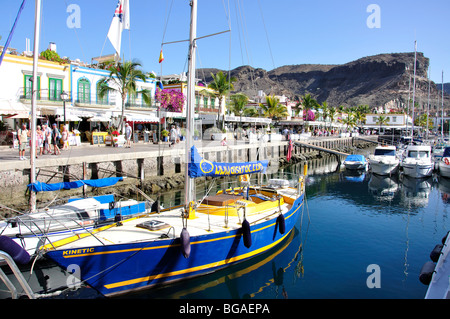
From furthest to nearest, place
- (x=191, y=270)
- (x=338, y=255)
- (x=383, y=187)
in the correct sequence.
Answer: (x=383, y=187) < (x=338, y=255) < (x=191, y=270)

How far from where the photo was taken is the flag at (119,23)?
479 inches

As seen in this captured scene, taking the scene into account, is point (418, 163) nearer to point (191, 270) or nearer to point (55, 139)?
point (191, 270)

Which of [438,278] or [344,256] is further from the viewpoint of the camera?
[344,256]

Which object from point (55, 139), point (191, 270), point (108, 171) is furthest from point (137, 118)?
point (191, 270)

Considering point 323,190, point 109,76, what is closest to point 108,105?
point 109,76

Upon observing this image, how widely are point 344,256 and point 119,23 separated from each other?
12650mm

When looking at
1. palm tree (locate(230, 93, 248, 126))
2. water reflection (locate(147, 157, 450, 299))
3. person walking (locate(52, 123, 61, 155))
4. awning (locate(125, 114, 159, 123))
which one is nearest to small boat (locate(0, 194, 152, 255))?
water reflection (locate(147, 157, 450, 299))

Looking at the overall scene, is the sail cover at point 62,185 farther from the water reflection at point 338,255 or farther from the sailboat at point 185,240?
the water reflection at point 338,255

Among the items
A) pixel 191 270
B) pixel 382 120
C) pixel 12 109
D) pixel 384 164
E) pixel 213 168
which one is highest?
pixel 382 120

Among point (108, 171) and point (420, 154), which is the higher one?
point (420, 154)

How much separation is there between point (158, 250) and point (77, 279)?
2.33 meters

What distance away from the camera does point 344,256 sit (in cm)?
1257

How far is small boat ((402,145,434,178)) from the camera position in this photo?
100.0ft

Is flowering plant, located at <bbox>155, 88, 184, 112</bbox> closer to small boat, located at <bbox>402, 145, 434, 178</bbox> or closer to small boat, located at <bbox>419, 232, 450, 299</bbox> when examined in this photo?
small boat, located at <bbox>402, 145, 434, 178</bbox>
